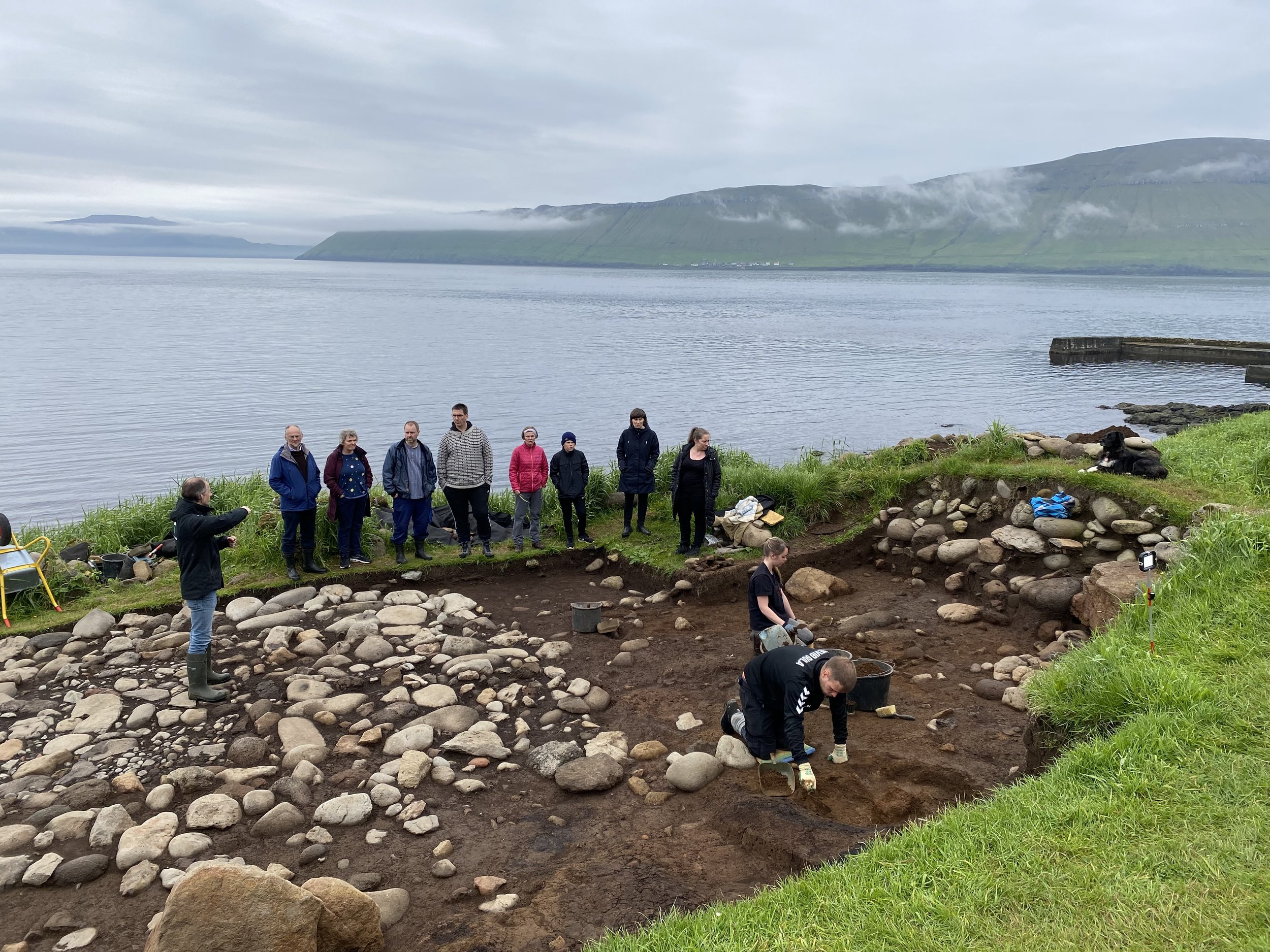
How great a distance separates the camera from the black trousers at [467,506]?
14359 millimetres

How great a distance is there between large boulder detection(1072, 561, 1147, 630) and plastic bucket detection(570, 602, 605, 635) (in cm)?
596

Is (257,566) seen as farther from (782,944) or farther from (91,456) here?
(91,456)

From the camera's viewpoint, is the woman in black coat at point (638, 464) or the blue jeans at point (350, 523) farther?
the woman in black coat at point (638, 464)

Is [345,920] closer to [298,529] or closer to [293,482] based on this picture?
[293,482]

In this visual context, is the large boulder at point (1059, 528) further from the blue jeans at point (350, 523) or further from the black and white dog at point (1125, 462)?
the blue jeans at point (350, 523)

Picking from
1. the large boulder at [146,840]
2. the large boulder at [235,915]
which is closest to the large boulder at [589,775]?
the large boulder at [235,915]

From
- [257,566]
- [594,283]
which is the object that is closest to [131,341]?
[257,566]

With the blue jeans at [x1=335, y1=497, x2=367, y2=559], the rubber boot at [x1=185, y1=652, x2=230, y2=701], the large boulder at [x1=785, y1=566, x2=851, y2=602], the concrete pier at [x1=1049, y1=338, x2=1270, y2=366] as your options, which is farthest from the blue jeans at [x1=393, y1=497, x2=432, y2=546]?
the concrete pier at [x1=1049, y1=338, x2=1270, y2=366]

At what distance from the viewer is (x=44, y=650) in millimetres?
11039

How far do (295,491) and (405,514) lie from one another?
1840mm

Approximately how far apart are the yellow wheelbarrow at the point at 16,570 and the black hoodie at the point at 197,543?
13.8 feet

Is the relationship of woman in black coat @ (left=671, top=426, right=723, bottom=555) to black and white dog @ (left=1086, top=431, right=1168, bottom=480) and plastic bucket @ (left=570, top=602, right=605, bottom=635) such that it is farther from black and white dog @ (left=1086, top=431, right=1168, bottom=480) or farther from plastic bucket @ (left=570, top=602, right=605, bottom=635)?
black and white dog @ (left=1086, top=431, right=1168, bottom=480)

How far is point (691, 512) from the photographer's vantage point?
1415cm

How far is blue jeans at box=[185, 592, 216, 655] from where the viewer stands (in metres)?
9.66
